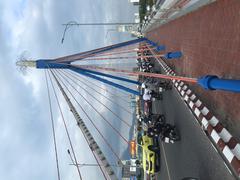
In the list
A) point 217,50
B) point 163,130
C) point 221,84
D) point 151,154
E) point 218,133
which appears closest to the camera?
point 221,84

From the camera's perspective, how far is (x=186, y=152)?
1031cm

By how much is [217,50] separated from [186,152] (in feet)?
14.2

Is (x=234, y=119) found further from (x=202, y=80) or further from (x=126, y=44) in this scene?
(x=126, y=44)

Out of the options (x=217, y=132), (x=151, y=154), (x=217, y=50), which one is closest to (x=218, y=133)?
(x=217, y=132)

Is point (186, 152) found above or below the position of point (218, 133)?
below

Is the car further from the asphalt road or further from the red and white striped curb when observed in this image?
the red and white striped curb

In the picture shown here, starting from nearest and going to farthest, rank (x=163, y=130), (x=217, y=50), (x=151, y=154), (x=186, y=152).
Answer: (x=217, y=50)
(x=186, y=152)
(x=163, y=130)
(x=151, y=154)

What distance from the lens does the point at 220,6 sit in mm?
7871

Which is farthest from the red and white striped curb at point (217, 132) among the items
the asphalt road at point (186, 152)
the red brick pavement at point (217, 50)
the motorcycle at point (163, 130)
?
the motorcycle at point (163, 130)

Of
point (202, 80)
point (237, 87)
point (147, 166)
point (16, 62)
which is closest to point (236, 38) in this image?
point (202, 80)

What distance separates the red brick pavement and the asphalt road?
1.06m

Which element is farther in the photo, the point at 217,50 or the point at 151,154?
the point at 151,154

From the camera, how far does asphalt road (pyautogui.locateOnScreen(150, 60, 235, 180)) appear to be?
7.64 meters

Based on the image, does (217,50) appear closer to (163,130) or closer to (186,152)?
(186,152)
